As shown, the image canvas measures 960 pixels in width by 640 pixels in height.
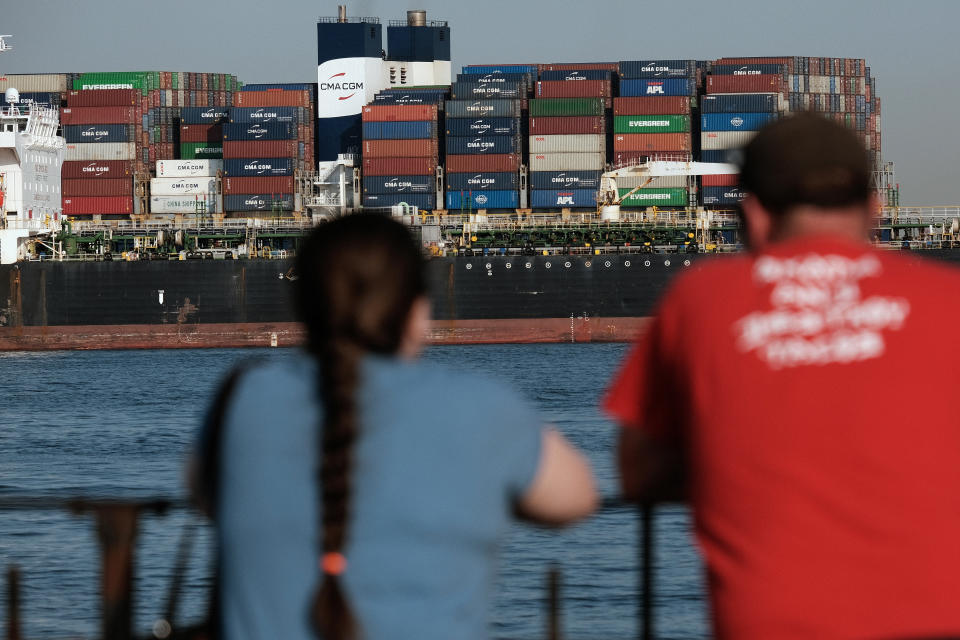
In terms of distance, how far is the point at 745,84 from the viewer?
5900cm

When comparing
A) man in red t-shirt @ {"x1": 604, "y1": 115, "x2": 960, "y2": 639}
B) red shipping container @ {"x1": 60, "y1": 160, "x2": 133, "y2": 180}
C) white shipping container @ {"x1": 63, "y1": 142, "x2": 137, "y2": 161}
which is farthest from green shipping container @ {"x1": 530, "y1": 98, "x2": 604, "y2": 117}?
man in red t-shirt @ {"x1": 604, "y1": 115, "x2": 960, "y2": 639}

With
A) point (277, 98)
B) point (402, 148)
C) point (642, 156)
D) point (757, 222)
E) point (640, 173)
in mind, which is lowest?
point (757, 222)

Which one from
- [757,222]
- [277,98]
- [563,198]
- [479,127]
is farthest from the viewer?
[277,98]

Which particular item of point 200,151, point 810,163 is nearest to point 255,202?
point 200,151

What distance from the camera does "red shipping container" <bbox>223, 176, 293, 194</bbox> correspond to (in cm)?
5834

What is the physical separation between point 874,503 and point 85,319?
47330mm

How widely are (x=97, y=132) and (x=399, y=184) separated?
14.1 m

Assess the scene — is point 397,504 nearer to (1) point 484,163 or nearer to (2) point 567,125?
(1) point 484,163

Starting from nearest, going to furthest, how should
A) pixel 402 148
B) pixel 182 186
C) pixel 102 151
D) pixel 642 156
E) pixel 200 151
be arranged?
pixel 642 156, pixel 402 148, pixel 102 151, pixel 182 186, pixel 200 151

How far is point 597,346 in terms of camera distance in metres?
50.4

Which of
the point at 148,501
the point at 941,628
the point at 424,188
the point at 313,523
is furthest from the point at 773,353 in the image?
the point at 424,188

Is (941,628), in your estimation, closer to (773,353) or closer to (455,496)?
(773,353)

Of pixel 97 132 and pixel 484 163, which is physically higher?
pixel 97 132

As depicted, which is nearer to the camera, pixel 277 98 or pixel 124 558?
pixel 124 558
